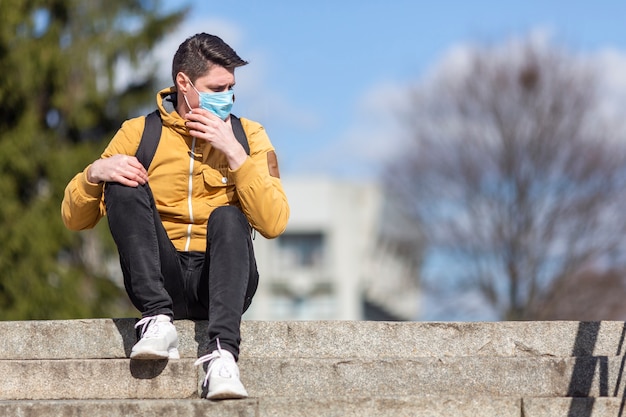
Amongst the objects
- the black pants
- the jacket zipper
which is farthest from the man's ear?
the black pants

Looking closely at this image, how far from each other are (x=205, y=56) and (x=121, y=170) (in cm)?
68

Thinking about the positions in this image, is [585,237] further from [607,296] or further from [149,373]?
[149,373]

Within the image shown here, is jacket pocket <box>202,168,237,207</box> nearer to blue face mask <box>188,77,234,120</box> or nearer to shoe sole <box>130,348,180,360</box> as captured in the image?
blue face mask <box>188,77,234,120</box>

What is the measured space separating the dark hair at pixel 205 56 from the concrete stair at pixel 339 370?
1119 millimetres

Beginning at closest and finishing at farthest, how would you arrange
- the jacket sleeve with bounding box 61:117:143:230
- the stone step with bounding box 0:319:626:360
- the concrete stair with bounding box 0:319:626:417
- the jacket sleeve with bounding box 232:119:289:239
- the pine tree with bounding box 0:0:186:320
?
the concrete stair with bounding box 0:319:626:417 < the jacket sleeve with bounding box 232:119:289:239 < the jacket sleeve with bounding box 61:117:143:230 < the stone step with bounding box 0:319:626:360 < the pine tree with bounding box 0:0:186:320

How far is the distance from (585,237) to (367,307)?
2939cm

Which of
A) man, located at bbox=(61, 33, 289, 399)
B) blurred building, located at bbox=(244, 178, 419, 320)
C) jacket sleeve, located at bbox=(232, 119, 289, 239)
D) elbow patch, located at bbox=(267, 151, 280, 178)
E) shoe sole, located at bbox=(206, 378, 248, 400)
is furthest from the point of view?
blurred building, located at bbox=(244, 178, 419, 320)

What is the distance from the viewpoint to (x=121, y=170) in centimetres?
531

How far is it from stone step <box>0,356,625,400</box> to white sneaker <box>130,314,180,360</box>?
22 cm

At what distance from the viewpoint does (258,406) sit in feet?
16.5

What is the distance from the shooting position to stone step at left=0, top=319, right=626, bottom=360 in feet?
18.9

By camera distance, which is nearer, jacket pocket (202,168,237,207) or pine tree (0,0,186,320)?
jacket pocket (202,168,237,207)

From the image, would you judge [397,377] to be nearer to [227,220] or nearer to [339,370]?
[339,370]

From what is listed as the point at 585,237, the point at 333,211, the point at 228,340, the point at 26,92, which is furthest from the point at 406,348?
the point at 333,211
